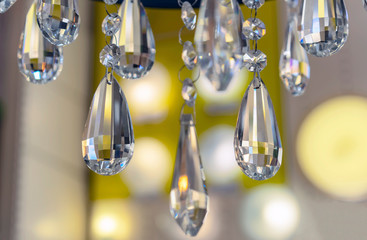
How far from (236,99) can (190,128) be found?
1.56m

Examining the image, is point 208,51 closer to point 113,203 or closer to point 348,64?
point 348,64

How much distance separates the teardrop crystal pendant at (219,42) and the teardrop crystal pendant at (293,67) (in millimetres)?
257

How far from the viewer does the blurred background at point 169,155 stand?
6.06 feet

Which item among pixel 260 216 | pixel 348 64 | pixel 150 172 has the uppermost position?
pixel 348 64

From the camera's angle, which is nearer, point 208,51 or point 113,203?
point 208,51

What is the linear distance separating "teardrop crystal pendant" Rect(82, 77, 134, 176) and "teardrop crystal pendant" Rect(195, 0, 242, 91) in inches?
3.1

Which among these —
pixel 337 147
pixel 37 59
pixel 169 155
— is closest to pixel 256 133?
pixel 37 59

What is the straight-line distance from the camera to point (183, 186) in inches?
20.6

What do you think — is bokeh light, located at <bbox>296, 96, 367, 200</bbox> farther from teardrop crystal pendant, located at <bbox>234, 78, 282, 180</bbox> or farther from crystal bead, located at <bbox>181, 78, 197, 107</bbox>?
teardrop crystal pendant, located at <bbox>234, 78, 282, 180</bbox>

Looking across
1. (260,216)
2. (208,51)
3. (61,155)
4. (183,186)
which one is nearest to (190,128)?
(183,186)

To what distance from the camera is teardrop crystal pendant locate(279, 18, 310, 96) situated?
0.67 metres

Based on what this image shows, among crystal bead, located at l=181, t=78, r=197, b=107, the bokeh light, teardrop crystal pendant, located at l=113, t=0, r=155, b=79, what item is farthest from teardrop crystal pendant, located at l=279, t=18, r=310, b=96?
the bokeh light

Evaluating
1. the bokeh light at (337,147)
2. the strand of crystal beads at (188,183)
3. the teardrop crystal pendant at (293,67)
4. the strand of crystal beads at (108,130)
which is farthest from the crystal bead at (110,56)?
the bokeh light at (337,147)

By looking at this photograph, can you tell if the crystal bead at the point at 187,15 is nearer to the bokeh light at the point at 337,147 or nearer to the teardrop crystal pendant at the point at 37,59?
the teardrop crystal pendant at the point at 37,59
